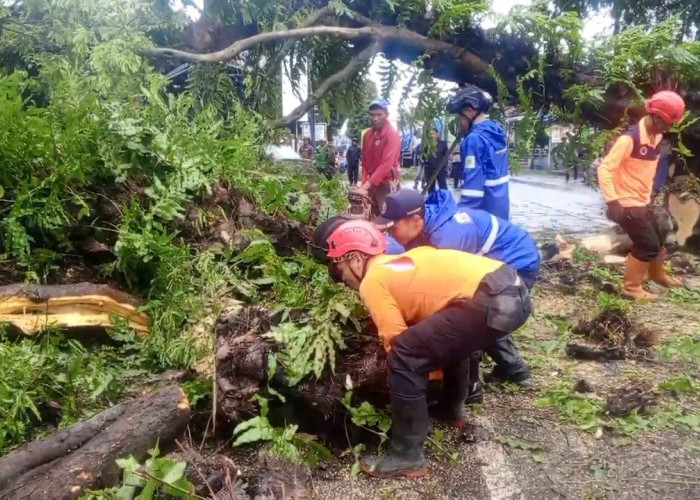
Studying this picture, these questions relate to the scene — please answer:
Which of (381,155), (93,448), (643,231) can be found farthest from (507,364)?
(381,155)

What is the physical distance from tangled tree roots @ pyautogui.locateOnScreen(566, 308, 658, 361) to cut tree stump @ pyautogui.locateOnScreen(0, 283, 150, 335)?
2.96m

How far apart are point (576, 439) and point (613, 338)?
4.90 feet

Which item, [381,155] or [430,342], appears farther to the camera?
[381,155]

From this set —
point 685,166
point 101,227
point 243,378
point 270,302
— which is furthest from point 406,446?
point 685,166

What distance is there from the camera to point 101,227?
4020mm

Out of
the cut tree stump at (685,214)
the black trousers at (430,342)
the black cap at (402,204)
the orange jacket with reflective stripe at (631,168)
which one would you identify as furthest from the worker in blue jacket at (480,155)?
the cut tree stump at (685,214)

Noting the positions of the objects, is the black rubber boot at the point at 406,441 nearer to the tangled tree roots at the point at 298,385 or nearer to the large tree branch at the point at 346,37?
the tangled tree roots at the point at 298,385

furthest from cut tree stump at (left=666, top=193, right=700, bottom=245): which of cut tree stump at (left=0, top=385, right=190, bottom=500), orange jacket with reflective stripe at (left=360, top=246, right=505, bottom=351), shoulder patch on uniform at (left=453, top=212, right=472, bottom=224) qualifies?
cut tree stump at (left=0, top=385, right=190, bottom=500)

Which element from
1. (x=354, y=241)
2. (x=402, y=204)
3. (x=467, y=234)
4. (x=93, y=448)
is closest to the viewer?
(x=93, y=448)

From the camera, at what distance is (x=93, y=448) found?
2.55 m

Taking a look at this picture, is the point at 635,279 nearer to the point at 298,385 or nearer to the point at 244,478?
the point at 298,385

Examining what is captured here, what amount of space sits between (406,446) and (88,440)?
138 cm

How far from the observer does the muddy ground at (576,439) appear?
2.79m

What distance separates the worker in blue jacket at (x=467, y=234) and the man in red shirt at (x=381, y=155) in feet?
11.4
